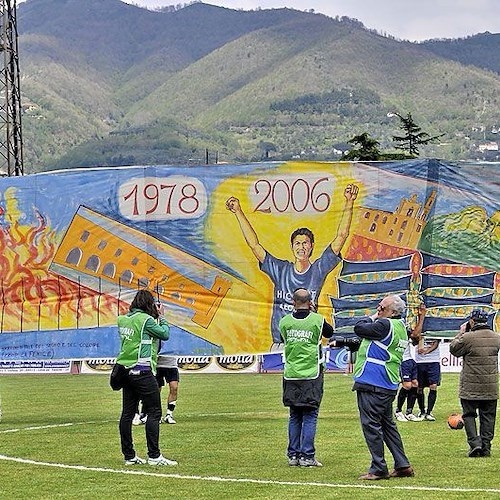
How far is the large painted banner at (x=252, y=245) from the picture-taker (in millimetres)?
19828

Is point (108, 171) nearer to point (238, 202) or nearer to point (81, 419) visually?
point (238, 202)

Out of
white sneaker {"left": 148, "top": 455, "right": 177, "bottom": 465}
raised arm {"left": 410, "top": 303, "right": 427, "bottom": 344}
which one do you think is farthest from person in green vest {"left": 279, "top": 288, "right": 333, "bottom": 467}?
raised arm {"left": 410, "top": 303, "right": 427, "bottom": 344}

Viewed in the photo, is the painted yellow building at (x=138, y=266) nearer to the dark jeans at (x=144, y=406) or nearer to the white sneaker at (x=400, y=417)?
the white sneaker at (x=400, y=417)

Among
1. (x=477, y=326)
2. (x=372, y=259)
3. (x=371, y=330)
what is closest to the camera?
(x=371, y=330)

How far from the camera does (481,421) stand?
16.1 meters

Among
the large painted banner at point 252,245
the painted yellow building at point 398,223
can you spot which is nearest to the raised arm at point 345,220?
the large painted banner at point 252,245

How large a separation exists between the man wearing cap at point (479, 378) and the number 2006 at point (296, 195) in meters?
4.27

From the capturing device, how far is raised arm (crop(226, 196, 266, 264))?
20047 mm

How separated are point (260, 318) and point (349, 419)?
2.77m

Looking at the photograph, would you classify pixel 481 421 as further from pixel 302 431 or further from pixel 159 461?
pixel 159 461

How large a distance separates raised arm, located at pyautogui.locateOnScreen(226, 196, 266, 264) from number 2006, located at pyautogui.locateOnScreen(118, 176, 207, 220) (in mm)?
457

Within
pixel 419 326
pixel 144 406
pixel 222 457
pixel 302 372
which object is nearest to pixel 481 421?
pixel 302 372

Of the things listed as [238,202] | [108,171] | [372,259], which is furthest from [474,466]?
[108,171]

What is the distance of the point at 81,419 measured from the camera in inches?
893
